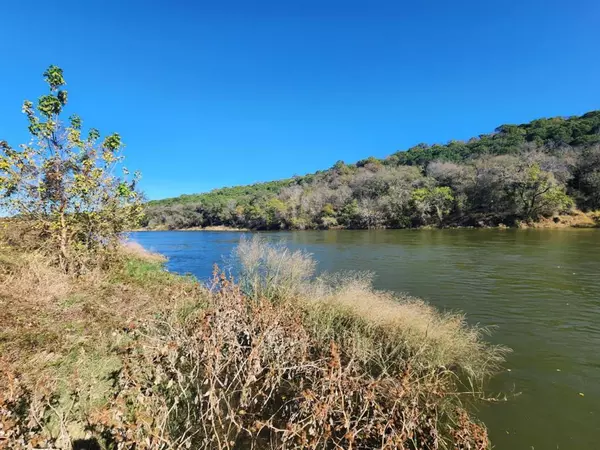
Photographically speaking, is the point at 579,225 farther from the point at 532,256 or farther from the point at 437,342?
the point at 437,342

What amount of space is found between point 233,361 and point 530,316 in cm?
1022

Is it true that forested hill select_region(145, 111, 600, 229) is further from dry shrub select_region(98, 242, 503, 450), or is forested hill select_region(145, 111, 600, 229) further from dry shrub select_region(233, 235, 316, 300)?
dry shrub select_region(98, 242, 503, 450)

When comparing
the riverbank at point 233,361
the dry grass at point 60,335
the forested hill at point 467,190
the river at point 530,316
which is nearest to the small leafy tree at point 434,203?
the forested hill at point 467,190

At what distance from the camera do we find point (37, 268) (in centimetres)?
955

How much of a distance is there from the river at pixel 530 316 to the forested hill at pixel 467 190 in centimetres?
3183

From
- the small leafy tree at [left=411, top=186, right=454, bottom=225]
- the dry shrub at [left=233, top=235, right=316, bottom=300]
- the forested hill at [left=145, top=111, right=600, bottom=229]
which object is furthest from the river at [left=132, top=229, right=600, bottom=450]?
the small leafy tree at [left=411, top=186, right=454, bottom=225]

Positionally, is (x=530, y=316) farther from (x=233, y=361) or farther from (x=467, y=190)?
(x=467, y=190)

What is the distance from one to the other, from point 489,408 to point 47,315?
898 cm

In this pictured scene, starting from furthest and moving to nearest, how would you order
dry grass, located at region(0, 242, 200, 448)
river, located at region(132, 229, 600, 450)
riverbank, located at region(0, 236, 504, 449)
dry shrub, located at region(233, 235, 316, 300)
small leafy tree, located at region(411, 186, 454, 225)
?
small leafy tree, located at region(411, 186, 454, 225)
dry shrub, located at region(233, 235, 316, 300)
river, located at region(132, 229, 600, 450)
dry grass, located at region(0, 242, 200, 448)
riverbank, located at region(0, 236, 504, 449)

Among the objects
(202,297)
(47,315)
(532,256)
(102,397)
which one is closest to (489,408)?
(102,397)

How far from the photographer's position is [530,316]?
1070 cm

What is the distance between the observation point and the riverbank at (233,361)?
3229mm

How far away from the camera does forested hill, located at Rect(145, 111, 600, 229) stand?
2072 inches

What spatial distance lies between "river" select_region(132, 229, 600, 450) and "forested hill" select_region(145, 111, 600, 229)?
3183 cm
